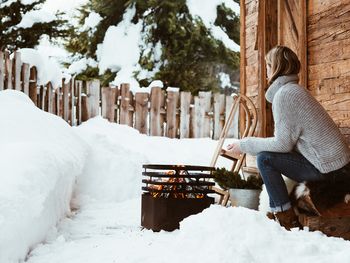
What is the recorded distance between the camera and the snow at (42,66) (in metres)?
11.1

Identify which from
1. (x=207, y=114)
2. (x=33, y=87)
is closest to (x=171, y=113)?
(x=207, y=114)

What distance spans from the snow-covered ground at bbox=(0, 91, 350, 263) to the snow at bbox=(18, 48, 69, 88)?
105 inches

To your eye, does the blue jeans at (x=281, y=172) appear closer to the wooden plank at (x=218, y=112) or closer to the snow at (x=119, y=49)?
the wooden plank at (x=218, y=112)

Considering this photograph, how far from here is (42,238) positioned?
15.8 feet

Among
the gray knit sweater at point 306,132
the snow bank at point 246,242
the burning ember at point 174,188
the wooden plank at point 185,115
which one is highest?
the wooden plank at point 185,115

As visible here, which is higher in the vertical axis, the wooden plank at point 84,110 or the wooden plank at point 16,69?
the wooden plank at point 16,69

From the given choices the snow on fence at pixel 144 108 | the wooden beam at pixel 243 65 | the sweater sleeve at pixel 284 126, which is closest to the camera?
the sweater sleeve at pixel 284 126

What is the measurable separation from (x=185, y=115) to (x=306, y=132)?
9.46 m

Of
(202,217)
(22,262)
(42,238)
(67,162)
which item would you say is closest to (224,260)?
(202,217)

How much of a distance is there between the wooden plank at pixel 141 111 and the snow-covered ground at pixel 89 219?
14.2 feet

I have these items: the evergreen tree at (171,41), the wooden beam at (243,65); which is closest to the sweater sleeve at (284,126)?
the wooden beam at (243,65)

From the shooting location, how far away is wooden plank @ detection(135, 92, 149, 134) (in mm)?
13391

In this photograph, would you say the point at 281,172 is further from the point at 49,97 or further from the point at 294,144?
the point at 49,97

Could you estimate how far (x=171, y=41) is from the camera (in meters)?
16.5
